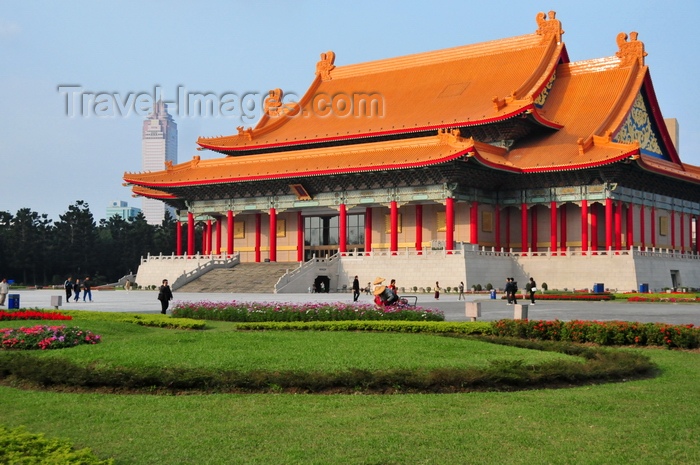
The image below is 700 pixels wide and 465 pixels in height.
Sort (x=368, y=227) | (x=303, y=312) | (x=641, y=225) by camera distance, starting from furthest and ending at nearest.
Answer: (x=368, y=227), (x=641, y=225), (x=303, y=312)

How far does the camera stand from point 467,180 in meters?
48.9

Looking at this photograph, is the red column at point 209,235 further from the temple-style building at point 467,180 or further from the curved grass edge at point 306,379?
the curved grass edge at point 306,379

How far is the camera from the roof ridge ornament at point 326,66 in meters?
65.7

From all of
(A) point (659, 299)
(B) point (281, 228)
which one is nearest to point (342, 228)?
(B) point (281, 228)

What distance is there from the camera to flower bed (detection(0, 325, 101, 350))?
15562 mm

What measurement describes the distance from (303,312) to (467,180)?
92.3ft

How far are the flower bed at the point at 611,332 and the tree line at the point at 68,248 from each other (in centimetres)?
5970

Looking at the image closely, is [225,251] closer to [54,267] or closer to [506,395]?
[54,267]

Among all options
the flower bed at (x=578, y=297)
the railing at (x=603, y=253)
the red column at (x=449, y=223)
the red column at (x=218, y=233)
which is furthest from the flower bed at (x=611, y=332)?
the red column at (x=218, y=233)

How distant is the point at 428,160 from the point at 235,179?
48.2 feet

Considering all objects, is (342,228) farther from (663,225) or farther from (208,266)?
(663,225)

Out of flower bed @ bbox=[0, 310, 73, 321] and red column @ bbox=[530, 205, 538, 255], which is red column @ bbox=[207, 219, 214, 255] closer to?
red column @ bbox=[530, 205, 538, 255]

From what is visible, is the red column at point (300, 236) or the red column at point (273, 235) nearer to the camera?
the red column at point (273, 235)

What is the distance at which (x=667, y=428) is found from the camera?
29.7ft
